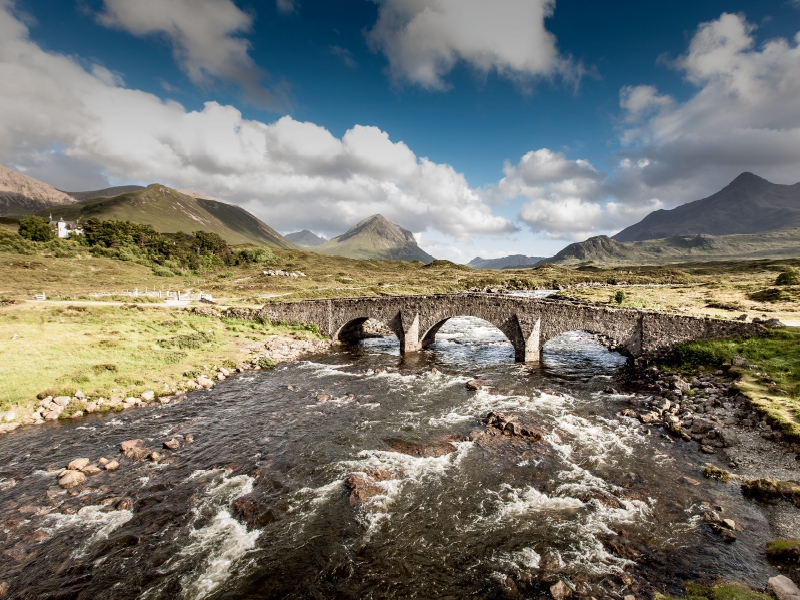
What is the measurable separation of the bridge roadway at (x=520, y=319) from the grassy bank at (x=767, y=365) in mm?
1396

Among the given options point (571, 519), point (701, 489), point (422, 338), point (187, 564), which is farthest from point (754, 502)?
point (422, 338)

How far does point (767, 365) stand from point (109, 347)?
169 feet

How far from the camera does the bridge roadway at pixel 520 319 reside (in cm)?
3139

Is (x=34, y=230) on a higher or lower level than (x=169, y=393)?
higher

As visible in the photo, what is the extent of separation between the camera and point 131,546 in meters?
13.3

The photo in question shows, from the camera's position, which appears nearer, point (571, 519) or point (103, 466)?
point (571, 519)

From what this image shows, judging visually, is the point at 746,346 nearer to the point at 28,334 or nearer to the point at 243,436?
the point at 243,436

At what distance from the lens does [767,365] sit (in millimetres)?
24672

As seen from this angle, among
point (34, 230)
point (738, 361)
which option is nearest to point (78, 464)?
point (738, 361)

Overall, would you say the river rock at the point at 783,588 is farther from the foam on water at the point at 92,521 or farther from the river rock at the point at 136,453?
the river rock at the point at 136,453

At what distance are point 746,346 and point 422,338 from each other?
28.3 metres

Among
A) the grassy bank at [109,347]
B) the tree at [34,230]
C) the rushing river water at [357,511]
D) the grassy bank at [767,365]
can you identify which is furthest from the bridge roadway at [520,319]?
the tree at [34,230]

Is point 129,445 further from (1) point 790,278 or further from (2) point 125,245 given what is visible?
(2) point 125,245

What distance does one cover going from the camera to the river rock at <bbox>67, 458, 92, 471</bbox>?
57.7ft
